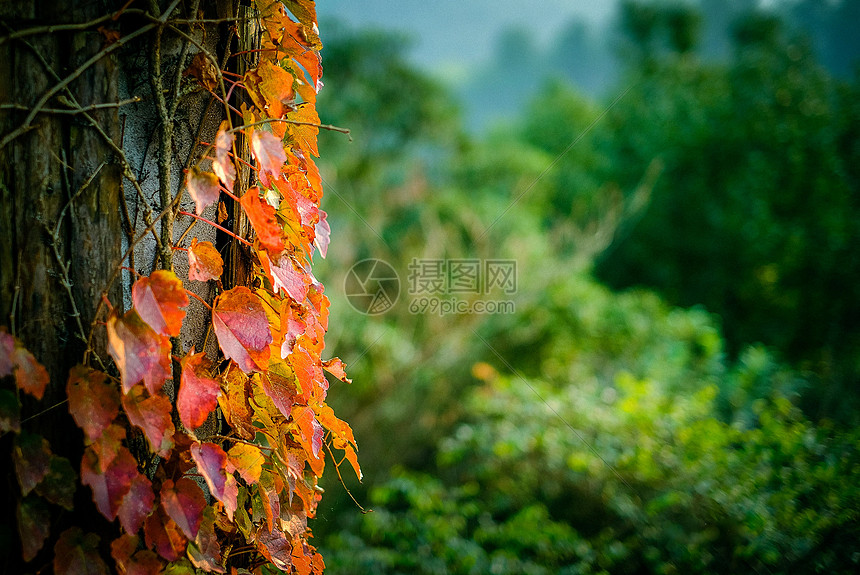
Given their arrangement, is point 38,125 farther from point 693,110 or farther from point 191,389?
point 693,110

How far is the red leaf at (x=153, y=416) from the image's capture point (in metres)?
0.59

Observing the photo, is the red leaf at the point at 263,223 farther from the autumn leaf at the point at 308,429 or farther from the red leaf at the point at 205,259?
the autumn leaf at the point at 308,429

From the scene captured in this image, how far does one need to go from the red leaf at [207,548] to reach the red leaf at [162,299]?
0.27m

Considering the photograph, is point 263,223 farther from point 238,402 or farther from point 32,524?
point 32,524

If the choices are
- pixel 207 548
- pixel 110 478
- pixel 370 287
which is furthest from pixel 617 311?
pixel 110 478

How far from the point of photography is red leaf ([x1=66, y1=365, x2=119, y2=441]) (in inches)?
22.8

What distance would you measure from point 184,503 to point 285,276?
0.32 metres

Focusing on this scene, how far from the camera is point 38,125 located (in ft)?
1.96

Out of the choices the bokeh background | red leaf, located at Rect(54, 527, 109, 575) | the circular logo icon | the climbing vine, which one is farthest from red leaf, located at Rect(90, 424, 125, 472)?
the circular logo icon

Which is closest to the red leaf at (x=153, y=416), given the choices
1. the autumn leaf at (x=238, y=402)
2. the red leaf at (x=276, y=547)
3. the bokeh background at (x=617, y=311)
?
the autumn leaf at (x=238, y=402)

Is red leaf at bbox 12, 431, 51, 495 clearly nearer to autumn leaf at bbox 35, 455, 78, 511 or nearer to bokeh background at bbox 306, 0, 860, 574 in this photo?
Result: autumn leaf at bbox 35, 455, 78, 511

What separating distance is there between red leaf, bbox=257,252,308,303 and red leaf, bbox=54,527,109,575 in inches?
15.0

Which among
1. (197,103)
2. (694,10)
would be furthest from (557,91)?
(197,103)

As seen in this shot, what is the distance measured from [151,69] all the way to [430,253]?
3.26 metres
